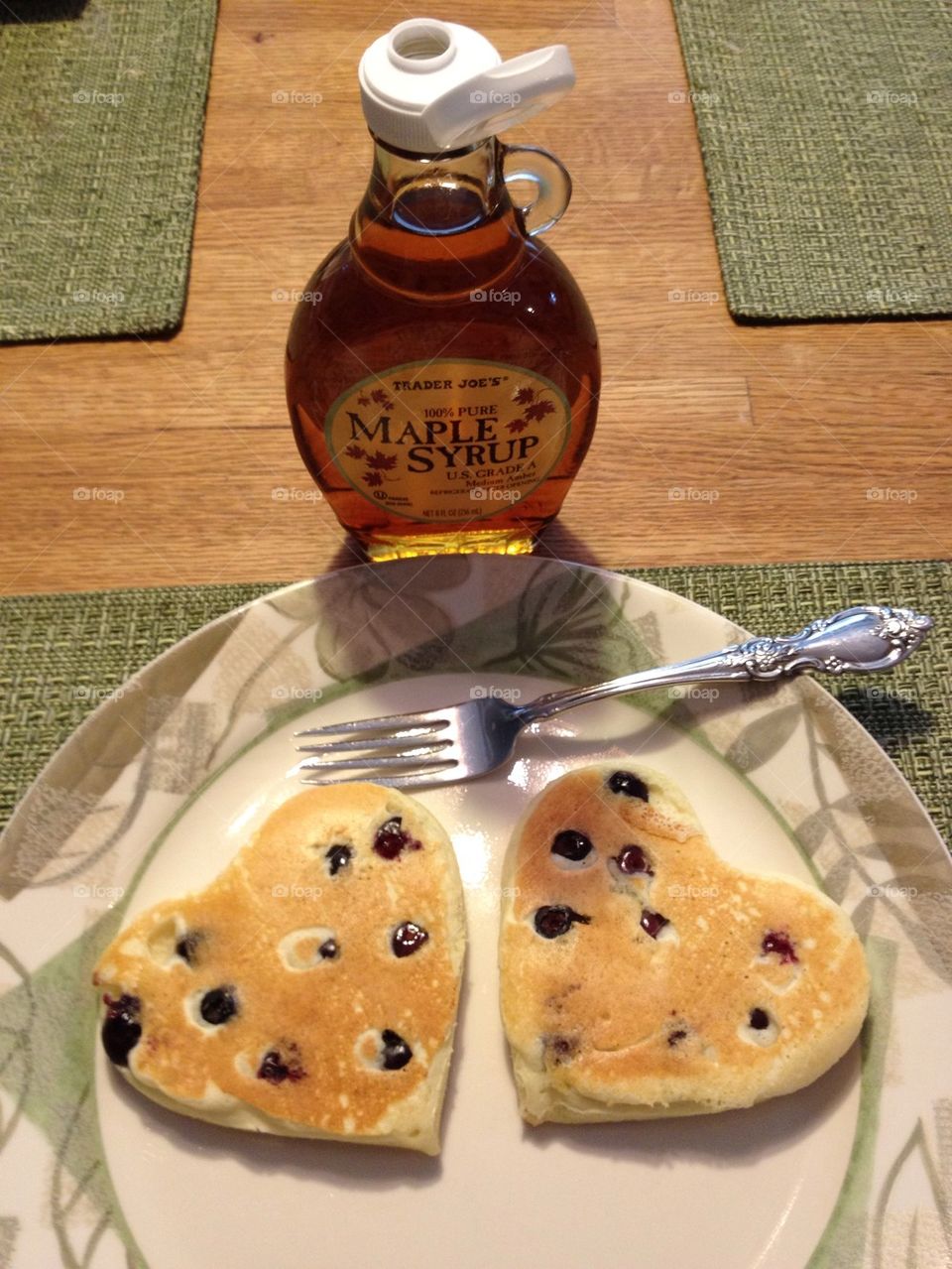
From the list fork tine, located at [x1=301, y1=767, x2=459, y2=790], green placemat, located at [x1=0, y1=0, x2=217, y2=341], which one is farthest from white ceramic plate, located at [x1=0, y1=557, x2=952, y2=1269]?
green placemat, located at [x1=0, y1=0, x2=217, y2=341]

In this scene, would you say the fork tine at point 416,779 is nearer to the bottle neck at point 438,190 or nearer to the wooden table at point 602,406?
the wooden table at point 602,406

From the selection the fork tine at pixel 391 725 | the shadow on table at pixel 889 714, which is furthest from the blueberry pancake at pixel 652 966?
the shadow on table at pixel 889 714

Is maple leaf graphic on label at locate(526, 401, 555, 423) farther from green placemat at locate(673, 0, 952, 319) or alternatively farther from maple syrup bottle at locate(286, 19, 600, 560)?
green placemat at locate(673, 0, 952, 319)

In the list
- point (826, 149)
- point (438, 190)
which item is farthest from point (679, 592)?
point (826, 149)

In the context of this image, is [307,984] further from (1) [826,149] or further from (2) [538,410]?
(1) [826,149]

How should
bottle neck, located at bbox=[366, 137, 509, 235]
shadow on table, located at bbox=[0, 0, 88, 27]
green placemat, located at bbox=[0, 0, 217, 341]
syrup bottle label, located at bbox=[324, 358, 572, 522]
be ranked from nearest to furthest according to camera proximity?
1. bottle neck, located at bbox=[366, 137, 509, 235]
2. syrup bottle label, located at bbox=[324, 358, 572, 522]
3. green placemat, located at bbox=[0, 0, 217, 341]
4. shadow on table, located at bbox=[0, 0, 88, 27]

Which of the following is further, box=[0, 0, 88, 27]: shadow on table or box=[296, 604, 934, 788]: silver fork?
box=[0, 0, 88, 27]: shadow on table

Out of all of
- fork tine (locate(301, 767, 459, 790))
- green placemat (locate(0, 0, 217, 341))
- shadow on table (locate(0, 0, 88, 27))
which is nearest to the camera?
fork tine (locate(301, 767, 459, 790))
